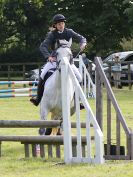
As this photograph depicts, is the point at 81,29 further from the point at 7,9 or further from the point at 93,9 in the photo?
the point at 7,9

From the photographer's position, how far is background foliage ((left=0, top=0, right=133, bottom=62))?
4450cm

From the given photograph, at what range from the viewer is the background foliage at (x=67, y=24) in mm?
44500

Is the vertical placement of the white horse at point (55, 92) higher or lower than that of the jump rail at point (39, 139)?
higher

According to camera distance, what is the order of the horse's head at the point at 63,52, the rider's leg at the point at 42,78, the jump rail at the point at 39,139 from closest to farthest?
the jump rail at the point at 39,139 → the horse's head at the point at 63,52 → the rider's leg at the point at 42,78

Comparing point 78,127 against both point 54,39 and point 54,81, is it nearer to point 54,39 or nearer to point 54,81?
point 54,81

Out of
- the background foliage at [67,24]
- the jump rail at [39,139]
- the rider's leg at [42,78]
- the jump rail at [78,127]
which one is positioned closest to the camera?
the jump rail at [78,127]

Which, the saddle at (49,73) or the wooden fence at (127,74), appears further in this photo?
the wooden fence at (127,74)

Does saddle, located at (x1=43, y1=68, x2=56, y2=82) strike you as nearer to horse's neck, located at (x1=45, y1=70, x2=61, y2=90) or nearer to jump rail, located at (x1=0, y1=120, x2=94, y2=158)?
Result: horse's neck, located at (x1=45, y1=70, x2=61, y2=90)

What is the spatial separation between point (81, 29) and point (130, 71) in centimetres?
1601

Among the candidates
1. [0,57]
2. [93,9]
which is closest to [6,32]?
[0,57]

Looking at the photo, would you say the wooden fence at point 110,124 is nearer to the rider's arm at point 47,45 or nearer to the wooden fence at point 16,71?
the rider's arm at point 47,45

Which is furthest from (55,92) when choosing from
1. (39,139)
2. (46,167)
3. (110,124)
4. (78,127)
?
(46,167)

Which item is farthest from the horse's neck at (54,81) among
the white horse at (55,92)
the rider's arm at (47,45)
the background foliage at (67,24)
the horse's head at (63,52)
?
the background foliage at (67,24)

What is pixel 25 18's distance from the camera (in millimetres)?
52062
